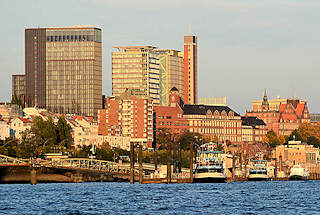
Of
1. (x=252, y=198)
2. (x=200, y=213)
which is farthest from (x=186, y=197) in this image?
(x=200, y=213)

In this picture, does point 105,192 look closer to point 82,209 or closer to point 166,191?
point 166,191

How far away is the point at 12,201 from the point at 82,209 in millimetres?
20496

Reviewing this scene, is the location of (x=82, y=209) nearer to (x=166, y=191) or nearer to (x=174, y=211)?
(x=174, y=211)

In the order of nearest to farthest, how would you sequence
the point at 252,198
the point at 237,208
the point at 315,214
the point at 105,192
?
the point at 315,214 → the point at 237,208 → the point at 252,198 → the point at 105,192

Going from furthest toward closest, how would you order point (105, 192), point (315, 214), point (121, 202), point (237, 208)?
point (105, 192), point (121, 202), point (237, 208), point (315, 214)

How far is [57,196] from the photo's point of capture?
155 metres

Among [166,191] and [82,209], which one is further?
[166,191]

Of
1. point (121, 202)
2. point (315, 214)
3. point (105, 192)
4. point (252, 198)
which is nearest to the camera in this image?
point (315, 214)

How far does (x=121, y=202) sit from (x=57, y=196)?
18409mm

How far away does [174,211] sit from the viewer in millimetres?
122625

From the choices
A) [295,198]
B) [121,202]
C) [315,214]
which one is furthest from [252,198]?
[315,214]

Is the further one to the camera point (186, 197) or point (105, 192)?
point (105, 192)

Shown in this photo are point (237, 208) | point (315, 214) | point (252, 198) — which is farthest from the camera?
point (252, 198)

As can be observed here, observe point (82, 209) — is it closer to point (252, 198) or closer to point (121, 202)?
point (121, 202)
